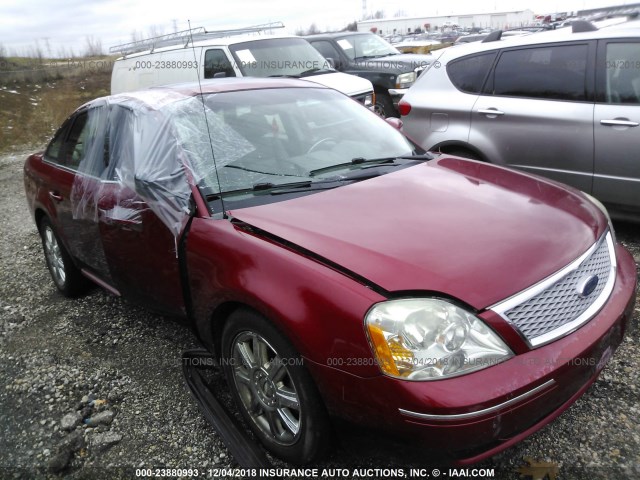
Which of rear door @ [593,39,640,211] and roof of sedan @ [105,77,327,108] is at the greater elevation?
roof of sedan @ [105,77,327,108]

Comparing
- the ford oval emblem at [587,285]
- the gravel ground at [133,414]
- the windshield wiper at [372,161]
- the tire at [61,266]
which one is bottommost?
the gravel ground at [133,414]

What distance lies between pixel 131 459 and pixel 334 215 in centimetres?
148

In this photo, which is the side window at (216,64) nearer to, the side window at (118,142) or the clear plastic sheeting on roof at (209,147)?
the clear plastic sheeting on roof at (209,147)

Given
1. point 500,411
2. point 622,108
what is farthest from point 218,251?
point 622,108

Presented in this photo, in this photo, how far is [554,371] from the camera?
1.80 metres

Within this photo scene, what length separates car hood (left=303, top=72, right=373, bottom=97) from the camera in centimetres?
759

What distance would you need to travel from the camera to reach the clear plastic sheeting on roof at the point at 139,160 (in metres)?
2.60

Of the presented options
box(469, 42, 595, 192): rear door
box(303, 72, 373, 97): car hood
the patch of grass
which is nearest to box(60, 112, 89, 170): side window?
box(469, 42, 595, 192): rear door

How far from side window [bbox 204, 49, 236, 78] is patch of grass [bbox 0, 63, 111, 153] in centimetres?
723

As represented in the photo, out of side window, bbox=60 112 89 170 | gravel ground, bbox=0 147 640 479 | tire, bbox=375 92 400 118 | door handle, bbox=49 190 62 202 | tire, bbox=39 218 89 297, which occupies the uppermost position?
side window, bbox=60 112 89 170

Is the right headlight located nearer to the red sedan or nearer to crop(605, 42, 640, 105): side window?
the red sedan

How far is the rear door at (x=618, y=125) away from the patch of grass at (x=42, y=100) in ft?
41.7

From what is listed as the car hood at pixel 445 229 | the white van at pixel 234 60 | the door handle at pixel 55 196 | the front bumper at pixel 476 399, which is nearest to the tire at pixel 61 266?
the door handle at pixel 55 196

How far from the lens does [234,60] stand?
7496mm
